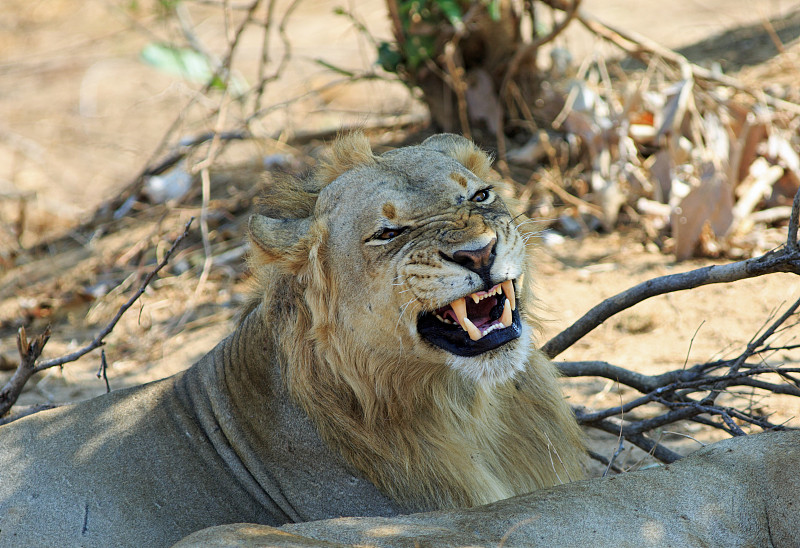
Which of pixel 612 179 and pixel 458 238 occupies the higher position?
pixel 458 238

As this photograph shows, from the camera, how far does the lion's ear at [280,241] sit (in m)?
3.00

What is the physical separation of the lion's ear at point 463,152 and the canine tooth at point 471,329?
804 mm

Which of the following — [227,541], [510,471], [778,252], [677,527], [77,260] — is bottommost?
[77,260]

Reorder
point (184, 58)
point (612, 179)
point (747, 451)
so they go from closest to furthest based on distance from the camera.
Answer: point (747, 451) → point (612, 179) → point (184, 58)

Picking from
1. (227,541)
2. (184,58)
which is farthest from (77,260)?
(227,541)

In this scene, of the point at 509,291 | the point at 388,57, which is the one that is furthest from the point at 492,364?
the point at 388,57

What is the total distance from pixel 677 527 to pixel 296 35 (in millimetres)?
12714

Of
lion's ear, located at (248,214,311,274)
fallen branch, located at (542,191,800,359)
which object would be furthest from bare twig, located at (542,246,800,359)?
lion's ear, located at (248,214,311,274)

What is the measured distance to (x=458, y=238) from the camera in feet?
9.10

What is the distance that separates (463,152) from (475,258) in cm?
80

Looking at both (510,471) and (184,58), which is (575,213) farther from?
(184,58)

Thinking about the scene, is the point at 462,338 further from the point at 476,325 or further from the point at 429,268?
the point at 429,268

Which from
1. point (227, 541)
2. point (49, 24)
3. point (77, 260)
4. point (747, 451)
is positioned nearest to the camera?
point (227, 541)

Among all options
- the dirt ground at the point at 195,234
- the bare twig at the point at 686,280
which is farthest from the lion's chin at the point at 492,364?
the bare twig at the point at 686,280
